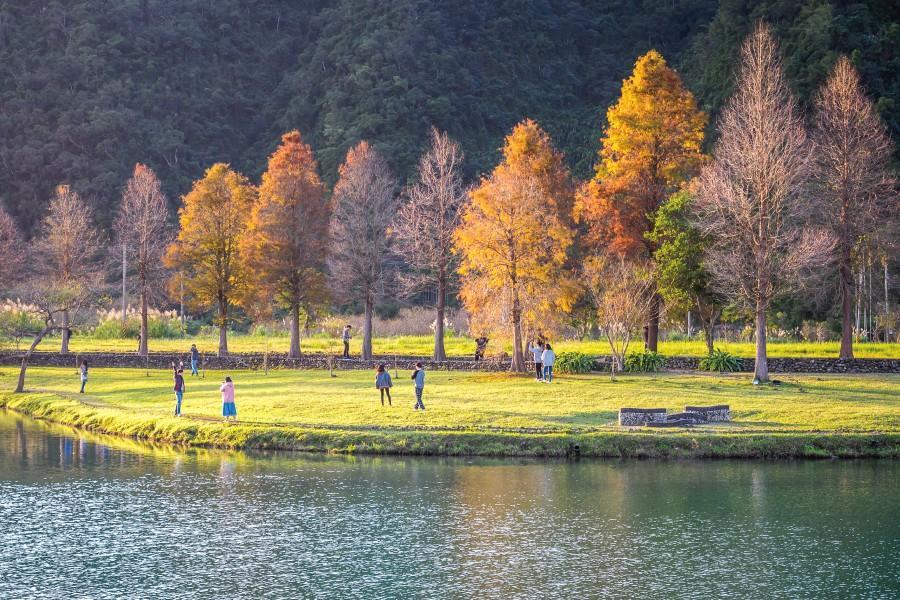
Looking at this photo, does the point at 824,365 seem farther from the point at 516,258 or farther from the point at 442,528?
the point at 442,528

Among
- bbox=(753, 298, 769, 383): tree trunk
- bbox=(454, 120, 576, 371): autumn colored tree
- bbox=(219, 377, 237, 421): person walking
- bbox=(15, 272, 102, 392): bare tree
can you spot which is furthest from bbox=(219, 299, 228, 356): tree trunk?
bbox=(753, 298, 769, 383): tree trunk

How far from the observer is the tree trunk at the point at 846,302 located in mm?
54431

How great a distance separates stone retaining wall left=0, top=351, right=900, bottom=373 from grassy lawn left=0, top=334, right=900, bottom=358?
190 centimetres

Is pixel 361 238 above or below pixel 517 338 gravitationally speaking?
above

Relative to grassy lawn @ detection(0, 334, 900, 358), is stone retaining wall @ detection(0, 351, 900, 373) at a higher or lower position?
lower

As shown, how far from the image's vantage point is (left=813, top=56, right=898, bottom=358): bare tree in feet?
182

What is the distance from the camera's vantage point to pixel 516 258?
177 feet

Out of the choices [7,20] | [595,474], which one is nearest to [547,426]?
[595,474]

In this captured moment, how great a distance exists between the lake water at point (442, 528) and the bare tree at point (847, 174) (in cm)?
2185

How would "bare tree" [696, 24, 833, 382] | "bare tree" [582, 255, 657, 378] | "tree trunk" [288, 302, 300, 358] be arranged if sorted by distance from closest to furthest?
"bare tree" [696, 24, 833, 382]
"bare tree" [582, 255, 657, 378]
"tree trunk" [288, 302, 300, 358]

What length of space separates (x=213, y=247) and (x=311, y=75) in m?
69.6

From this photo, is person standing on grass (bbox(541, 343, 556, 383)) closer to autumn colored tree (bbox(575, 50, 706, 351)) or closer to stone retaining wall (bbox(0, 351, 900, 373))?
stone retaining wall (bbox(0, 351, 900, 373))

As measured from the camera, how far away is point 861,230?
5547 centimetres

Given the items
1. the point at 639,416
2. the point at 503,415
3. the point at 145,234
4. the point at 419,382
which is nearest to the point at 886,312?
the point at 639,416
